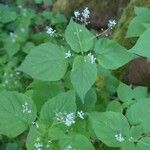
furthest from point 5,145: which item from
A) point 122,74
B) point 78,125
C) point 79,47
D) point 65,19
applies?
point 65,19

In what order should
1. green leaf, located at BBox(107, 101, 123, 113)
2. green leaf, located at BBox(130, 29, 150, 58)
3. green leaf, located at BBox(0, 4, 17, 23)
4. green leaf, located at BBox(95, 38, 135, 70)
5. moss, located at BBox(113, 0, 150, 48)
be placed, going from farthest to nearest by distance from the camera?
1. green leaf, located at BBox(0, 4, 17, 23)
2. moss, located at BBox(113, 0, 150, 48)
3. green leaf, located at BBox(107, 101, 123, 113)
4. green leaf, located at BBox(95, 38, 135, 70)
5. green leaf, located at BBox(130, 29, 150, 58)

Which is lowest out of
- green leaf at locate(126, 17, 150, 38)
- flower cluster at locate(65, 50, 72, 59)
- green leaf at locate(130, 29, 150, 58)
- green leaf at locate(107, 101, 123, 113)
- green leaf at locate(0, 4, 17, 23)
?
green leaf at locate(0, 4, 17, 23)

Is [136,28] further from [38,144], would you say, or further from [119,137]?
[38,144]

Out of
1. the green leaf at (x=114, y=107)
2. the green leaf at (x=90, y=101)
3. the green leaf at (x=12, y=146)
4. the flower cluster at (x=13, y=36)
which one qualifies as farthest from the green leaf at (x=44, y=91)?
the flower cluster at (x=13, y=36)

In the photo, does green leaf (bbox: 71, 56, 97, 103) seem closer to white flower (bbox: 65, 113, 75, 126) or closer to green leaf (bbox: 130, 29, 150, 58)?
white flower (bbox: 65, 113, 75, 126)

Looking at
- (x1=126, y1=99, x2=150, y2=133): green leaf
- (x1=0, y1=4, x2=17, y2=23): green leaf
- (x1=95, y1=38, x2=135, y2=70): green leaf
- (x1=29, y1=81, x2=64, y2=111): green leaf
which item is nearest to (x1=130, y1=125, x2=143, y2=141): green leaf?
(x1=126, y1=99, x2=150, y2=133): green leaf

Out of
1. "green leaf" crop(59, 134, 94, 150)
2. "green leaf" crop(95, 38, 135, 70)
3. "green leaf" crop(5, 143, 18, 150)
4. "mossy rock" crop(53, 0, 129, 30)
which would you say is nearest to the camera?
"green leaf" crop(59, 134, 94, 150)

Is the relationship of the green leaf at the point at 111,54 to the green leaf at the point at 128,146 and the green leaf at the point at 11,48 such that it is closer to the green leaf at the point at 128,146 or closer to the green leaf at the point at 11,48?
the green leaf at the point at 128,146
